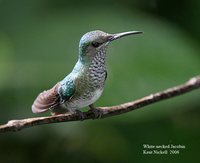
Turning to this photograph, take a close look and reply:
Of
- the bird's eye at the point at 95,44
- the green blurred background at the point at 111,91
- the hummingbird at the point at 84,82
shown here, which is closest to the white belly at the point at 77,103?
the hummingbird at the point at 84,82

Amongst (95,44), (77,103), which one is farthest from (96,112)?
(95,44)

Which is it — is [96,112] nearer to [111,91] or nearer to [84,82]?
[84,82]

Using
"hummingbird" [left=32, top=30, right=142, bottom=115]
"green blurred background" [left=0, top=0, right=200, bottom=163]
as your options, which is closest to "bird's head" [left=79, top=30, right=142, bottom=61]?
"hummingbird" [left=32, top=30, right=142, bottom=115]

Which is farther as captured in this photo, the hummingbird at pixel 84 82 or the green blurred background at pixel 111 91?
the green blurred background at pixel 111 91

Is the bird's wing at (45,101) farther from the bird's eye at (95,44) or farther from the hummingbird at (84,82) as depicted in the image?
the bird's eye at (95,44)

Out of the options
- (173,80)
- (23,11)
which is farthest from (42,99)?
(23,11)

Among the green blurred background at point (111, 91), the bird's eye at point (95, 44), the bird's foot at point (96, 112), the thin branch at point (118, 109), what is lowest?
the thin branch at point (118, 109)

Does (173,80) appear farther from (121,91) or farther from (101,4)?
(101,4)
